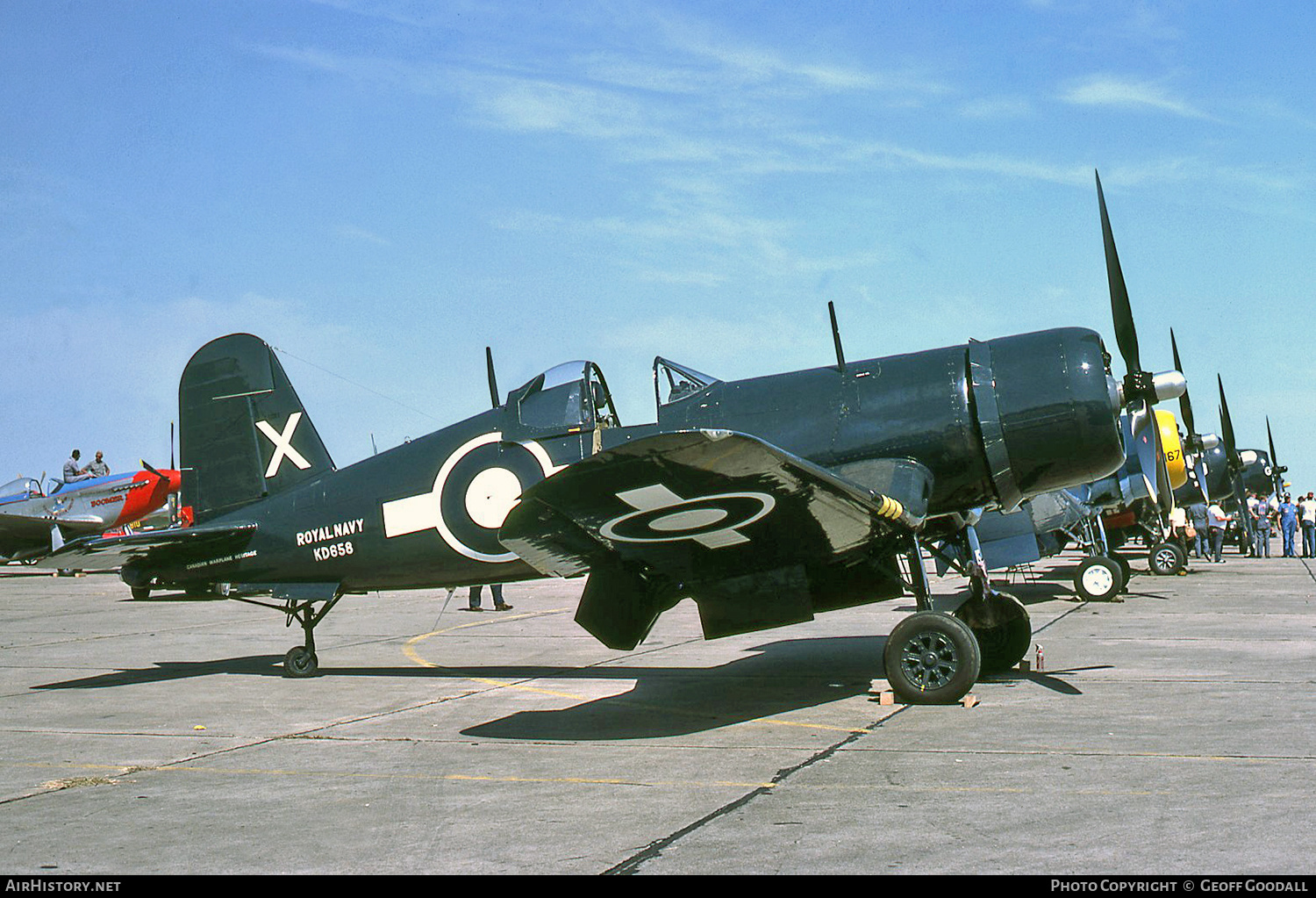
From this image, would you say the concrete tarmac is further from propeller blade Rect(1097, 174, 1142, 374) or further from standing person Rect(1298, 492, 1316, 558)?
standing person Rect(1298, 492, 1316, 558)

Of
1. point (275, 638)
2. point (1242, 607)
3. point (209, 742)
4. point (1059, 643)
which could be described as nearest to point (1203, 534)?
point (1242, 607)

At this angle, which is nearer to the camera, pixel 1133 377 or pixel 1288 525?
pixel 1133 377

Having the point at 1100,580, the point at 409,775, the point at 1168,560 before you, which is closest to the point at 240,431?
the point at 409,775

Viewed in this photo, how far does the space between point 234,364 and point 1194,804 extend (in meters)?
8.92

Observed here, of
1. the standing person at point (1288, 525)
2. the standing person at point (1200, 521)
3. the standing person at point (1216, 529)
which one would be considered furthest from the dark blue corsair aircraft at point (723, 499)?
the standing person at point (1288, 525)

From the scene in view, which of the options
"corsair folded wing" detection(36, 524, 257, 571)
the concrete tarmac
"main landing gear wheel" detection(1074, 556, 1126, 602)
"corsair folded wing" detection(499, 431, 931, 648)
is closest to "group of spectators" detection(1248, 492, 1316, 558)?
"main landing gear wheel" detection(1074, 556, 1126, 602)

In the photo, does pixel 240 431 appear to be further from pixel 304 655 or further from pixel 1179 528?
pixel 1179 528

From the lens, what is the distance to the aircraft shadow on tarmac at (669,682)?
24.1 ft

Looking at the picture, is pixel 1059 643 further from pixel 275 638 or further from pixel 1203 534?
pixel 1203 534

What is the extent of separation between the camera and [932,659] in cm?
761

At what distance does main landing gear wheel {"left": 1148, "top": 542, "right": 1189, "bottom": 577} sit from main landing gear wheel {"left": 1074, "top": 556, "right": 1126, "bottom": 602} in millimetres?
6869

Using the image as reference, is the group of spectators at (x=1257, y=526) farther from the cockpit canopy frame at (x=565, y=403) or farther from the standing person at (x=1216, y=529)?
the cockpit canopy frame at (x=565, y=403)

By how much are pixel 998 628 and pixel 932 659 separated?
160cm

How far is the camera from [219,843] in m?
4.64
